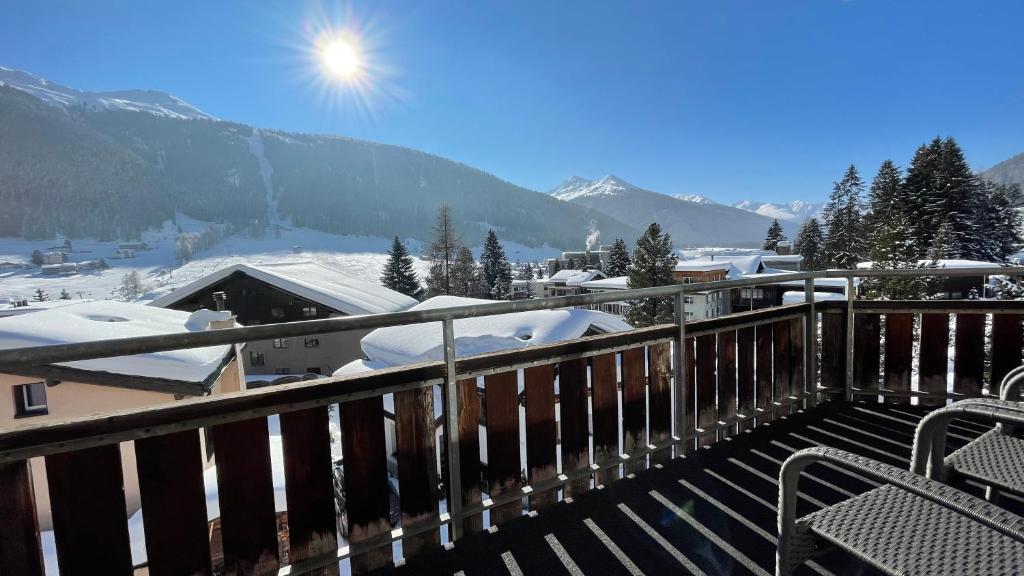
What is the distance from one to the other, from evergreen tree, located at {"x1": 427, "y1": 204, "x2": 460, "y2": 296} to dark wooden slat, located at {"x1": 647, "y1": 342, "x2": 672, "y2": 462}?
1373 inches

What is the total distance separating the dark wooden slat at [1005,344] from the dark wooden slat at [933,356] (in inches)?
10.4

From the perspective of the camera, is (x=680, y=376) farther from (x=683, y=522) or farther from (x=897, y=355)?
(x=897, y=355)

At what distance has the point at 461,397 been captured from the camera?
207cm

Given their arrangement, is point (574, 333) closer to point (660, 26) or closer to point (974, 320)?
point (974, 320)

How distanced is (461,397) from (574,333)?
274 inches

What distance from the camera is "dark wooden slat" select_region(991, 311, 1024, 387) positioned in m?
3.26

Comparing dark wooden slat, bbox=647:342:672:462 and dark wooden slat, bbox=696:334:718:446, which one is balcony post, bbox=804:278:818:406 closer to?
dark wooden slat, bbox=696:334:718:446

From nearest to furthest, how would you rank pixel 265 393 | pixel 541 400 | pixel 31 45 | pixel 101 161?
pixel 265 393, pixel 541 400, pixel 31 45, pixel 101 161

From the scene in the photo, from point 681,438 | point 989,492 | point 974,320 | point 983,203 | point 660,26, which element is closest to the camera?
point 989,492

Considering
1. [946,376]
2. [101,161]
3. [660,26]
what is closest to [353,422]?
[946,376]

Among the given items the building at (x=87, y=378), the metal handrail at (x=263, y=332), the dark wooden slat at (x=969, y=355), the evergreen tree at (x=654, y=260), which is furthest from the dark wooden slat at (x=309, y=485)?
the evergreen tree at (x=654, y=260)

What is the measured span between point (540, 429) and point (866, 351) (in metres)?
3.05

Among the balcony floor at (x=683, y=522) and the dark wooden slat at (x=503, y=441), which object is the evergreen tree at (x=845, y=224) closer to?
the balcony floor at (x=683, y=522)

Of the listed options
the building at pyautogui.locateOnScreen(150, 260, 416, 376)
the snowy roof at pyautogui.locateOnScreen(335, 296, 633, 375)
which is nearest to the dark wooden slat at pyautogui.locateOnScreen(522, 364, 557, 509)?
the snowy roof at pyautogui.locateOnScreen(335, 296, 633, 375)
